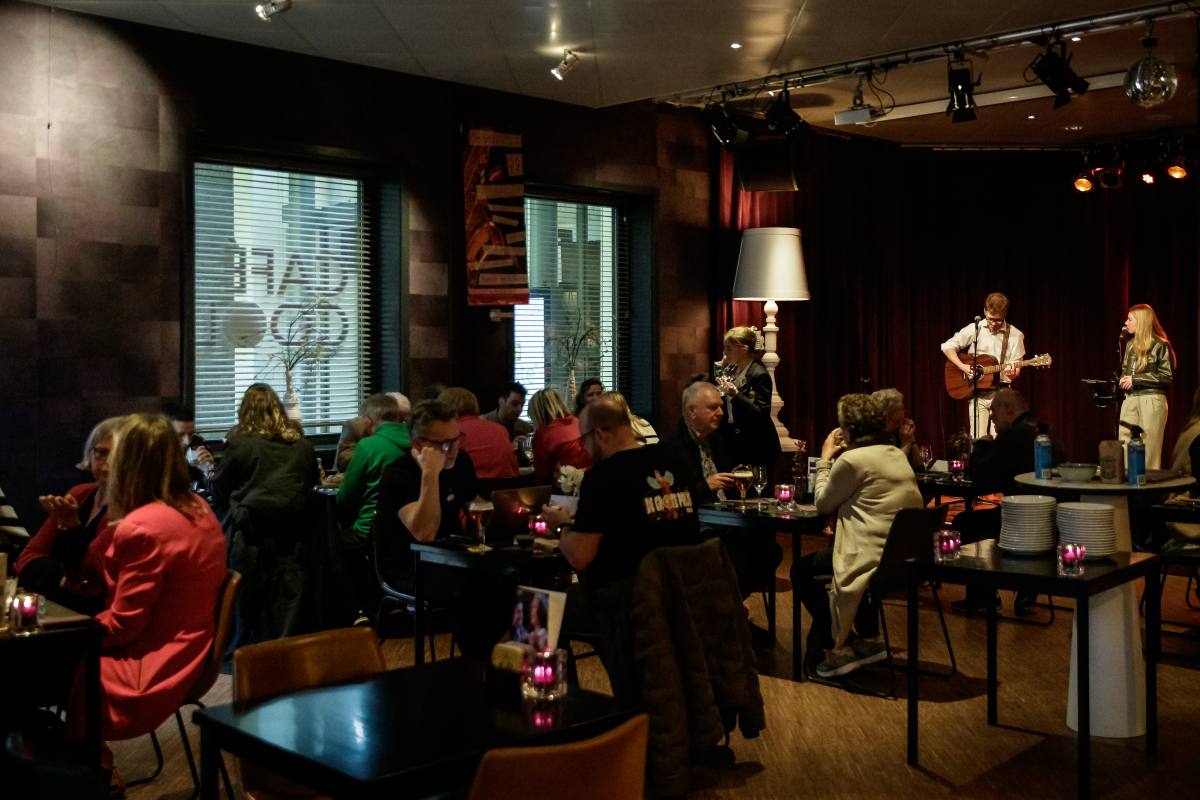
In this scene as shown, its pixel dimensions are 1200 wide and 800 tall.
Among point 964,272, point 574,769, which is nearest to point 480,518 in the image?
point 574,769

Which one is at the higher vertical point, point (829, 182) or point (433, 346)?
point (829, 182)

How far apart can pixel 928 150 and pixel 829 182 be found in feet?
5.29

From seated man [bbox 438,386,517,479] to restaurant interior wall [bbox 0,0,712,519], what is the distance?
5.34 feet

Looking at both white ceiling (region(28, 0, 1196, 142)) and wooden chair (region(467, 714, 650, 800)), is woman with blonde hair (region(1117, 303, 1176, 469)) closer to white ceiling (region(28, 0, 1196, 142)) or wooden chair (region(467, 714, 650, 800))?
white ceiling (region(28, 0, 1196, 142))

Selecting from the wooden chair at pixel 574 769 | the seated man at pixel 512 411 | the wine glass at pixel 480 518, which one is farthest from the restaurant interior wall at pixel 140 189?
the wooden chair at pixel 574 769

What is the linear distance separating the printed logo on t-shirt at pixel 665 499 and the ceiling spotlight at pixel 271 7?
3.59m

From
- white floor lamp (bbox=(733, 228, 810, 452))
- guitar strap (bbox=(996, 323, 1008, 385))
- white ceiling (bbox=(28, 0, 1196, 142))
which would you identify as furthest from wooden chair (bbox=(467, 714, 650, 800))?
guitar strap (bbox=(996, 323, 1008, 385))

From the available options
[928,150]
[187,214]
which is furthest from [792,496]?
[928,150]

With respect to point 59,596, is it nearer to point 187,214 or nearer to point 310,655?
point 310,655

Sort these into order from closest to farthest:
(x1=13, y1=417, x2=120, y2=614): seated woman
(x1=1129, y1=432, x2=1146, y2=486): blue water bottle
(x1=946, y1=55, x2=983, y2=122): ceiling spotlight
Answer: (x1=13, y1=417, x2=120, y2=614): seated woman
(x1=1129, y1=432, x2=1146, y2=486): blue water bottle
(x1=946, y1=55, x2=983, y2=122): ceiling spotlight

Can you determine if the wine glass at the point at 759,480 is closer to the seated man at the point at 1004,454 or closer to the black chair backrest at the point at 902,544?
the black chair backrest at the point at 902,544

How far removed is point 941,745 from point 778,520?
1.21 m

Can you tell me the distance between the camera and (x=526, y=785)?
202cm

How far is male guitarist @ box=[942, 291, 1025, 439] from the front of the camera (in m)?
11.1
